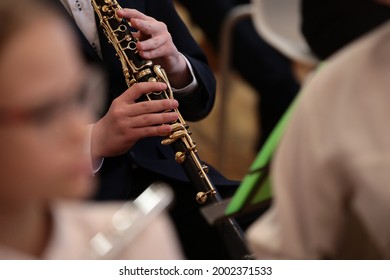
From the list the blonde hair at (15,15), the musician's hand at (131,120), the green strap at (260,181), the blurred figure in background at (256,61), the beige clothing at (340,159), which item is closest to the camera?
the blonde hair at (15,15)

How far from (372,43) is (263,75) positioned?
92 centimetres

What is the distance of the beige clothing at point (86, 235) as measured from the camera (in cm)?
50

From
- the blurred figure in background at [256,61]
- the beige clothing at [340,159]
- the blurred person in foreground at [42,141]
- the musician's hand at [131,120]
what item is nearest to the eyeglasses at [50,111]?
the blurred person in foreground at [42,141]

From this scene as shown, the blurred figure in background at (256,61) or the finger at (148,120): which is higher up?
the finger at (148,120)

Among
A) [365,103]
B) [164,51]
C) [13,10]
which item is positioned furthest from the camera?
[164,51]

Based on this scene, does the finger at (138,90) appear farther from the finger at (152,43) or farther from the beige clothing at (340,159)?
the beige clothing at (340,159)

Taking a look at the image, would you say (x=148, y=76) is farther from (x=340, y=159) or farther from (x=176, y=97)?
(x=340, y=159)

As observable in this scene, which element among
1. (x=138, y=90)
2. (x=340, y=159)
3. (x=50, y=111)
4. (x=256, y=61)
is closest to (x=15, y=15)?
(x=50, y=111)

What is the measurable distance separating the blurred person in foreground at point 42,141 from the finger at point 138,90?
423mm

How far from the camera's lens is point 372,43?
0.61 meters

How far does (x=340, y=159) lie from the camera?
1.93 feet

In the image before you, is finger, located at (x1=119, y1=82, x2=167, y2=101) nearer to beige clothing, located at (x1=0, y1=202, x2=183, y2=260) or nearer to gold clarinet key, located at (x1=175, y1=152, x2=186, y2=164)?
gold clarinet key, located at (x1=175, y1=152, x2=186, y2=164)
